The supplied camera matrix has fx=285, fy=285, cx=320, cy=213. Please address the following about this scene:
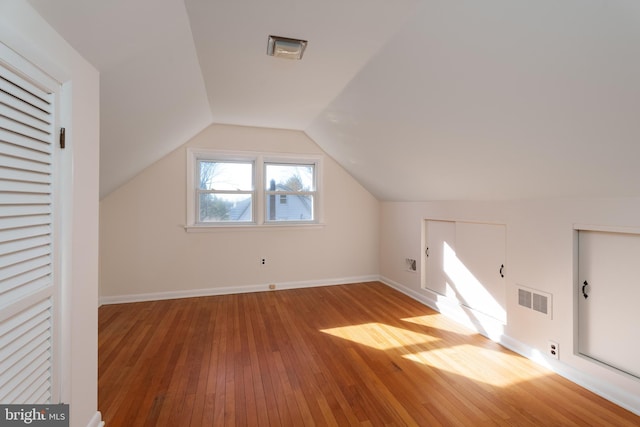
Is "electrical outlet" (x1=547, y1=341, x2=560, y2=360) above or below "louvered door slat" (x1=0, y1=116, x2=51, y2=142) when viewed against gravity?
below

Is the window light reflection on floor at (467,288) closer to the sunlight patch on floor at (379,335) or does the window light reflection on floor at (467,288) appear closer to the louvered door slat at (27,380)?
the sunlight patch on floor at (379,335)

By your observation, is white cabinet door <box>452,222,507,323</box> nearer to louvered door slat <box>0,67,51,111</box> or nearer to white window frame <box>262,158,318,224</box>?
white window frame <box>262,158,318,224</box>

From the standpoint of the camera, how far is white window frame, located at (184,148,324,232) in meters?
3.88

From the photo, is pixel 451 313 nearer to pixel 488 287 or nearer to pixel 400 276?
pixel 488 287

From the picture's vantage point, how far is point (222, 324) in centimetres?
305

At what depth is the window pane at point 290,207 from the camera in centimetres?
431

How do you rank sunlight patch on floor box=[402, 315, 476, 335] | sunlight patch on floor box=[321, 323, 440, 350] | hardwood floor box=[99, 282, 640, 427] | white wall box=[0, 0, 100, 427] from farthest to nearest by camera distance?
sunlight patch on floor box=[402, 315, 476, 335] → sunlight patch on floor box=[321, 323, 440, 350] → hardwood floor box=[99, 282, 640, 427] → white wall box=[0, 0, 100, 427]

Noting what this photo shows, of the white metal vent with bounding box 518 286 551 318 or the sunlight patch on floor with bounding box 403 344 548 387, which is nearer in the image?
the sunlight patch on floor with bounding box 403 344 548 387

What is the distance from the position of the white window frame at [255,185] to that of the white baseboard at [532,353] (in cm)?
198

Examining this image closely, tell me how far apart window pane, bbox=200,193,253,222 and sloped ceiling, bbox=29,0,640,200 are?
124 cm

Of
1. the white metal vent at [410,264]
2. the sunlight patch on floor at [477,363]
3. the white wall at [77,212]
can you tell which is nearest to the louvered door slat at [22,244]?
the white wall at [77,212]

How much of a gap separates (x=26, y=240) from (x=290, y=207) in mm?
3430

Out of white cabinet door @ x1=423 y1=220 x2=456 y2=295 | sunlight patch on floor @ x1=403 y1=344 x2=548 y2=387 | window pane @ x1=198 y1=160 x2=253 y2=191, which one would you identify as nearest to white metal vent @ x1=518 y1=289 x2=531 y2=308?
sunlight patch on floor @ x1=403 y1=344 x2=548 y2=387

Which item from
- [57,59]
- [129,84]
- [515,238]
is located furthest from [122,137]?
[515,238]
